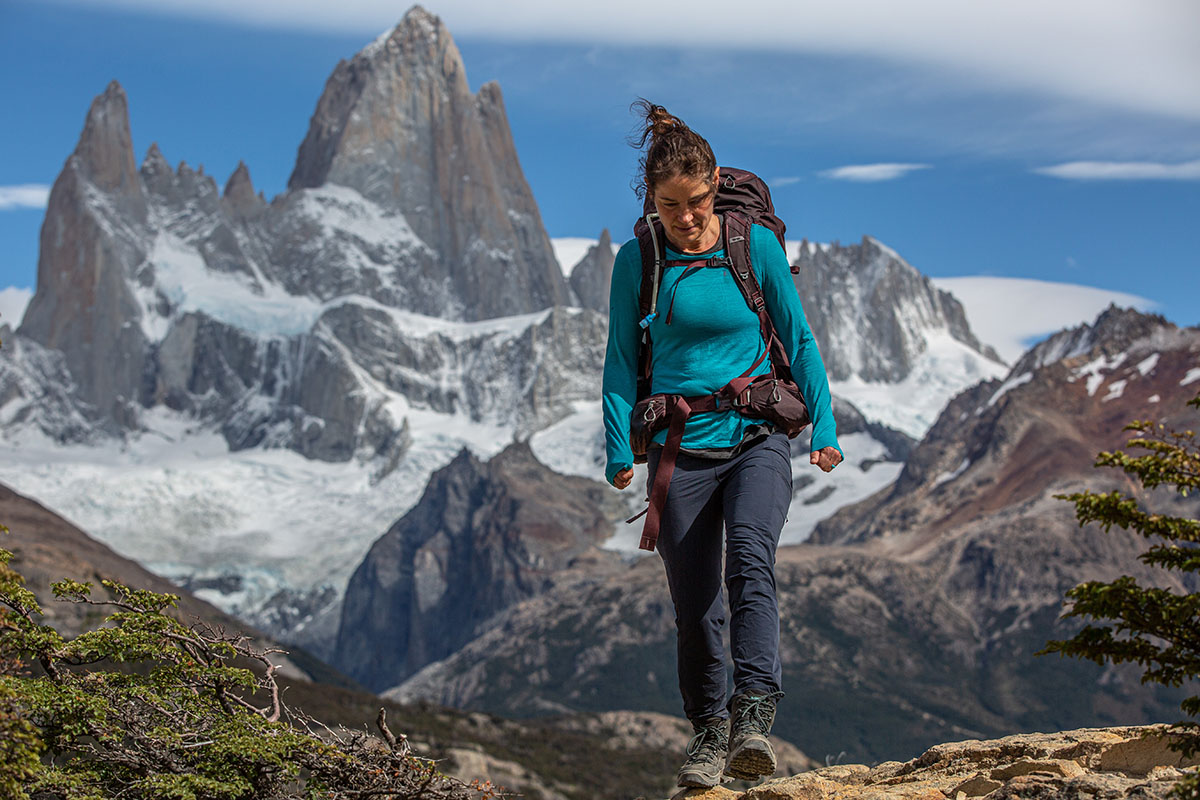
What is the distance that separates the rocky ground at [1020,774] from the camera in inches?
345

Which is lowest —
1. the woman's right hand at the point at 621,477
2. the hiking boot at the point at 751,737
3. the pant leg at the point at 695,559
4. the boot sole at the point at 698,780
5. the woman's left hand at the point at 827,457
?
the boot sole at the point at 698,780

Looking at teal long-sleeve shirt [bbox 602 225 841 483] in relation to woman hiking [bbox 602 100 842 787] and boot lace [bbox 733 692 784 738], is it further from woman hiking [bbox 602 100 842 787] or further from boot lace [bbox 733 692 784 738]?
boot lace [bbox 733 692 784 738]

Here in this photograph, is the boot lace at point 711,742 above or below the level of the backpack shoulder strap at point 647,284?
below

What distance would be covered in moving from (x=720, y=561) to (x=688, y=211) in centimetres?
230

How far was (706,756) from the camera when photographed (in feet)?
32.7

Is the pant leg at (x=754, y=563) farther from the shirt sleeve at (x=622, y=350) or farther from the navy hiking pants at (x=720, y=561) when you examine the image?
the shirt sleeve at (x=622, y=350)

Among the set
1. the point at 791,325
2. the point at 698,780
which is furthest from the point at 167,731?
the point at 791,325

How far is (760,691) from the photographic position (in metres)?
9.52

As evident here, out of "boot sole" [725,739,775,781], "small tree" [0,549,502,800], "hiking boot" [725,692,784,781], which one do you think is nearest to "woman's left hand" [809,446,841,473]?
"hiking boot" [725,692,784,781]

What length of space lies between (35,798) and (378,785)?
2.08m

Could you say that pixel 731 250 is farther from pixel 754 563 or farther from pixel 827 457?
pixel 754 563

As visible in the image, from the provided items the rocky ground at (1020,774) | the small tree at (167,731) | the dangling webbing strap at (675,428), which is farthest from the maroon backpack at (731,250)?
the small tree at (167,731)

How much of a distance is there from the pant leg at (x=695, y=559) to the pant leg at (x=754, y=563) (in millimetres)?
161

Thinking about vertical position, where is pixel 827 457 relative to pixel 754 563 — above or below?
above
